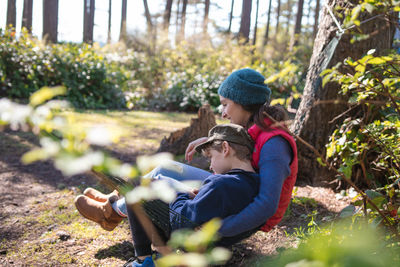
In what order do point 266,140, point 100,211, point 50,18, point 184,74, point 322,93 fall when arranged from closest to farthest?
point 266,140 → point 100,211 → point 322,93 → point 184,74 → point 50,18

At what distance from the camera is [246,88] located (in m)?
2.08

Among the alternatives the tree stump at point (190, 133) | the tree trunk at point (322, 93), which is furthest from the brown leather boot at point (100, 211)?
the tree stump at point (190, 133)

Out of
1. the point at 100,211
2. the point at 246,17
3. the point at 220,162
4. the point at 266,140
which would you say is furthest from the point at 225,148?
the point at 246,17

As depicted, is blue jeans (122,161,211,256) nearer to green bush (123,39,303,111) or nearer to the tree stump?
the tree stump

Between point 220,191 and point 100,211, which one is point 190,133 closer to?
point 100,211

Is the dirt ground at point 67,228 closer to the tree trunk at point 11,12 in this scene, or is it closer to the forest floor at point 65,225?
the forest floor at point 65,225

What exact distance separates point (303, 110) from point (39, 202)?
2632mm

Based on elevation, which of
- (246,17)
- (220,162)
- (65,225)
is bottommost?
(65,225)

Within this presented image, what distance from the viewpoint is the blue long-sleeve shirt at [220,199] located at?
171cm

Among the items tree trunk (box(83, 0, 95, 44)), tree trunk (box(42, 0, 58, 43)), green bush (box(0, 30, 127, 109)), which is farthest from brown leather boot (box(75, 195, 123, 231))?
tree trunk (box(83, 0, 95, 44))

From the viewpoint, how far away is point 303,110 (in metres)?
3.40

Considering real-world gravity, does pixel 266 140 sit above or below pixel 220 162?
above

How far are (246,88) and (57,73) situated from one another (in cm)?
774

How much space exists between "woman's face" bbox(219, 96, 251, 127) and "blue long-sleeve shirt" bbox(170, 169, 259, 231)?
0.51 meters
